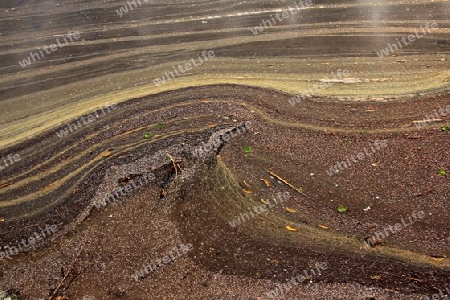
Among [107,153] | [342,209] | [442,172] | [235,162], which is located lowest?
[442,172]

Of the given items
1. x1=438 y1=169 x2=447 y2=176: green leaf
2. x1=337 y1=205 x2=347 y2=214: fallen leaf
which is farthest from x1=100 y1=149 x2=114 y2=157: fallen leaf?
x1=438 y1=169 x2=447 y2=176: green leaf

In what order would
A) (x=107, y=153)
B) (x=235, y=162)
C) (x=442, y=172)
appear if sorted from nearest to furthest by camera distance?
(x=442, y=172) < (x=235, y=162) < (x=107, y=153)

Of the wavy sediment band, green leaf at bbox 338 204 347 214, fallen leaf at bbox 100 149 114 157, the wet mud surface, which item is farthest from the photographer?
fallen leaf at bbox 100 149 114 157

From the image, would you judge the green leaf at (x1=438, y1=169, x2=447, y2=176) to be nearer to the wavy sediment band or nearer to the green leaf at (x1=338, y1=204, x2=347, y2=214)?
the wavy sediment band

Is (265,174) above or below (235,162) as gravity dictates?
below

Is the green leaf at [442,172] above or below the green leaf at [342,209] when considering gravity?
below

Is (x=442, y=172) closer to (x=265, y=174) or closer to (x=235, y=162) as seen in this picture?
(x=265, y=174)

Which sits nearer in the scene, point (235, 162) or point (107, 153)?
point (235, 162)

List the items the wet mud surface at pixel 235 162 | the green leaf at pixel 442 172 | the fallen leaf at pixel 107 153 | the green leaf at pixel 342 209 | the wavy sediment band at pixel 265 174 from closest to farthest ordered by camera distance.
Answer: the wet mud surface at pixel 235 162, the wavy sediment band at pixel 265 174, the green leaf at pixel 342 209, the green leaf at pixel 442 172, the fallen leaf at pixel 107 153

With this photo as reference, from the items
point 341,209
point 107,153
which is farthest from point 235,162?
point 107,153

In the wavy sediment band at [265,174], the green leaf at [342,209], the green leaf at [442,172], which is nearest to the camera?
the wavy sediment band at [265,174]

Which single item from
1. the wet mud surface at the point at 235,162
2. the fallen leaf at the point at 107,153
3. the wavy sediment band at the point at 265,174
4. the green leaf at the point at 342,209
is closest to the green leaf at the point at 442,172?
the wet mud surface at the point at 235,162

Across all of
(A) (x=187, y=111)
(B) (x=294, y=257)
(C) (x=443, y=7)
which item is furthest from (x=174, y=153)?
(C) (x=443, y=7)

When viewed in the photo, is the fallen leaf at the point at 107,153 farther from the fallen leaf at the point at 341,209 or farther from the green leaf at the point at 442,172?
the green leaf at the point at 442,172
